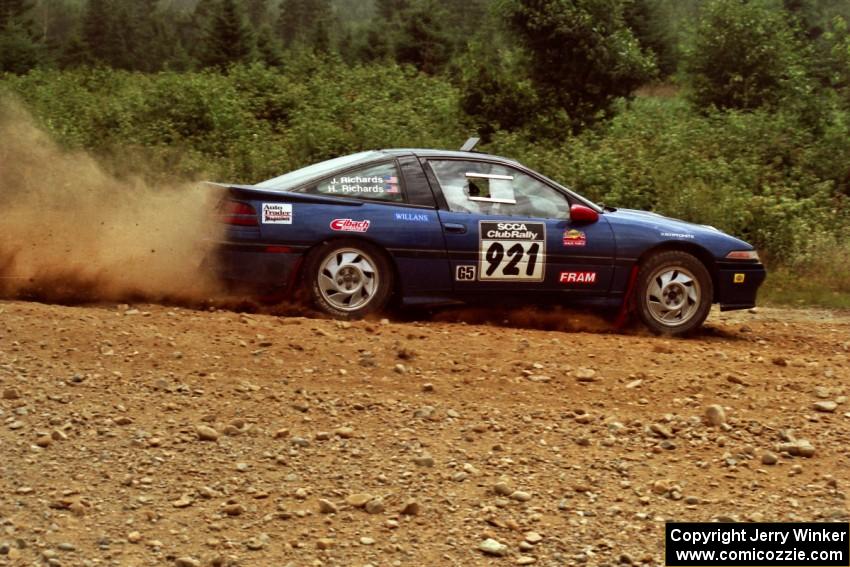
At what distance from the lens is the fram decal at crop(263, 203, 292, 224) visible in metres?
8.85

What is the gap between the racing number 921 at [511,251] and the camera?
30.1 feet

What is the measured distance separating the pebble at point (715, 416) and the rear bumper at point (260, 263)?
364 centimetres

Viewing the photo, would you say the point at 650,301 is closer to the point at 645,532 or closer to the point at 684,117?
the point at 645,532

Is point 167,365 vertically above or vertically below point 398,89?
below

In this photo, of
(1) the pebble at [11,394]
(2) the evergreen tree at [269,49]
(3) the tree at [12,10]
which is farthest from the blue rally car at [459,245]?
(3) the tree at [12,10]

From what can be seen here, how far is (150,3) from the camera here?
99.6 m

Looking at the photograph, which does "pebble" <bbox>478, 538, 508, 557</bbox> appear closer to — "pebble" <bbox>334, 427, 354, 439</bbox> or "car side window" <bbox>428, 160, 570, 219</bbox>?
"pebble" <bbox>334, 427, 354, 439</bbox>

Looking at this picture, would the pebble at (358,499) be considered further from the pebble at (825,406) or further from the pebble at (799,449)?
the pebble at (825,406)

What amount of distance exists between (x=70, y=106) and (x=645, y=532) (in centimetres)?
2337

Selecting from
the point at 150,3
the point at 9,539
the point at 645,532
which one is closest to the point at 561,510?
the point at 645,532

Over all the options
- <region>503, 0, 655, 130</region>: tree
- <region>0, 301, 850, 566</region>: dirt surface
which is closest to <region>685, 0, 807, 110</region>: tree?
<region>503, 0, 655, 130</region>: tree

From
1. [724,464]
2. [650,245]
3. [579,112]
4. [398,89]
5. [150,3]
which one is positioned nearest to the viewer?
[724,464]

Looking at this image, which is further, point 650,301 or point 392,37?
point 392,37

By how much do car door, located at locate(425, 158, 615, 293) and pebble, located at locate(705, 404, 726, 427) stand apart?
295 centimetres
